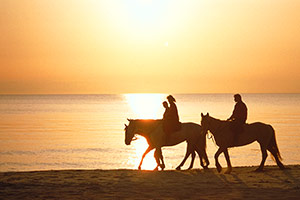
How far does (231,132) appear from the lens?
51.6ft

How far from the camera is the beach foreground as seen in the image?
452 inches

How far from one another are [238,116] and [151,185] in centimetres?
436

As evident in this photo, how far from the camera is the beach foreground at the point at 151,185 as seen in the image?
37.6 ft

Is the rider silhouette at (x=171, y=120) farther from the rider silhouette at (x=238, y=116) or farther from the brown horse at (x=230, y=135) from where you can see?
the rider silhouette at (x=238, y=116)

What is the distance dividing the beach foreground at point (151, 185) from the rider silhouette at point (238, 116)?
56.7 inches

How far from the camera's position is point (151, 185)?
1277 centimetres

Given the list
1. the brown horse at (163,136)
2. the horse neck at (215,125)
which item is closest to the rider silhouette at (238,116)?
the horse neck at (215,125)

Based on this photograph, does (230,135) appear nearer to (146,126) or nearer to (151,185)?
(146,126)

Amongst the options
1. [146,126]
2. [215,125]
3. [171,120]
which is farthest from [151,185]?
[146,126]

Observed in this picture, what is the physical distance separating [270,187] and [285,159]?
20.5 m

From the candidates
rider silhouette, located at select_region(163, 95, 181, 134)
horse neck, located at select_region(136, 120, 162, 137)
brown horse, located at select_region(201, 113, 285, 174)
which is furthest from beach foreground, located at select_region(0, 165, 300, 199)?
horse neck, located at select_region(136, 120, 162, 137)

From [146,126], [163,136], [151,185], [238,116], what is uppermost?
[238,116]

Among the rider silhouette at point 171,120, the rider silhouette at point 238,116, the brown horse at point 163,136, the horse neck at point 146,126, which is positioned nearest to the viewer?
the rider silhouette at point 238,116

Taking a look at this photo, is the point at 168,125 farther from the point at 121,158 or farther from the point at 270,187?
the point at 121,158
